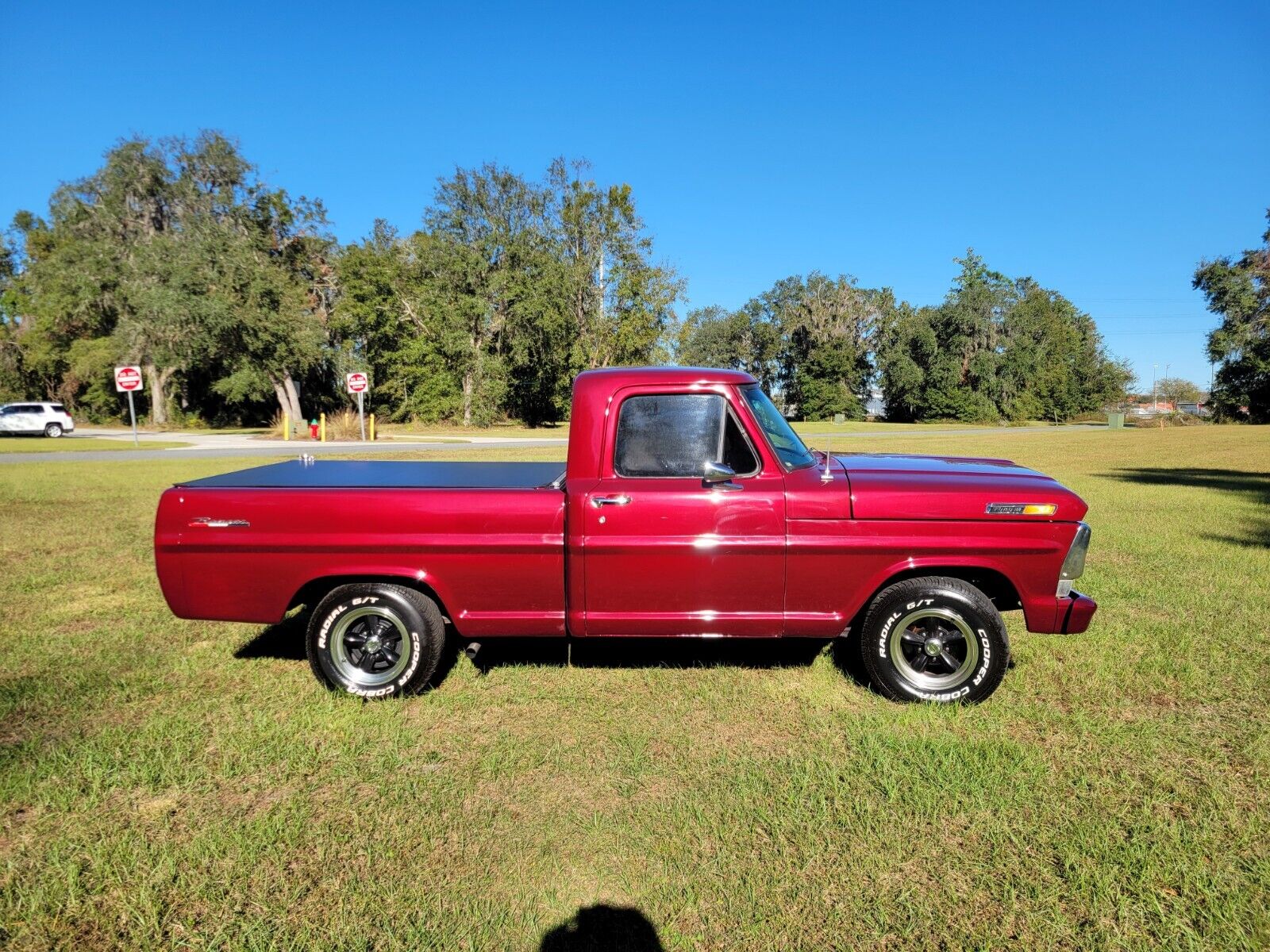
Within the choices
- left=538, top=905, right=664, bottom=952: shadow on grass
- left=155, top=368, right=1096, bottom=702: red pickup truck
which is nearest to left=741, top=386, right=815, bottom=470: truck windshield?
left=155, top=368, right=1096, bottom=702: red pickup truck

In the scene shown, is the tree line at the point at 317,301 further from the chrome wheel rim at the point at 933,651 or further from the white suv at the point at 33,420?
the chrome wheel rim at the point at 933,651

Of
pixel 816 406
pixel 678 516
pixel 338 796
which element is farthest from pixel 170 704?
pixel 816 406

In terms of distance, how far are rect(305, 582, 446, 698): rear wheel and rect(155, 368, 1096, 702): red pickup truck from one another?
1 cm

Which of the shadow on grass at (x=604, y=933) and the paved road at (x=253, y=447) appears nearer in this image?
the shadow on grass at (x=604, y=933)

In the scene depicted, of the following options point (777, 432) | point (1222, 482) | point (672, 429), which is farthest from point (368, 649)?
point (1222, 482)

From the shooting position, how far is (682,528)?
12.5 feet

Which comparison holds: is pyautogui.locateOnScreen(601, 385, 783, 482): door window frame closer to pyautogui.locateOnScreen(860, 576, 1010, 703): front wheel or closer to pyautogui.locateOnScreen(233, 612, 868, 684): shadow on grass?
pyautogui.locateOnScreen(860, 576, 1010, 703): front wheel

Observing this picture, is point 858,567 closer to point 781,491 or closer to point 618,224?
point 781,491

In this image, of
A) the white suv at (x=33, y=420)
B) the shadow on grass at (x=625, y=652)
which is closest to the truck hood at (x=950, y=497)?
the shadow on grass at (x=625, y=652)

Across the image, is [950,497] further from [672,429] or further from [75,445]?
[75,445]

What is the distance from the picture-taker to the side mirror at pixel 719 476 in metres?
3.74

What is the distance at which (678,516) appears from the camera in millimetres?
3803

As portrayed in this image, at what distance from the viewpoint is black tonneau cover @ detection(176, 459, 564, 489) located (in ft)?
13.5

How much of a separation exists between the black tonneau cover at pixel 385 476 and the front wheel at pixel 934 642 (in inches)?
80.5
